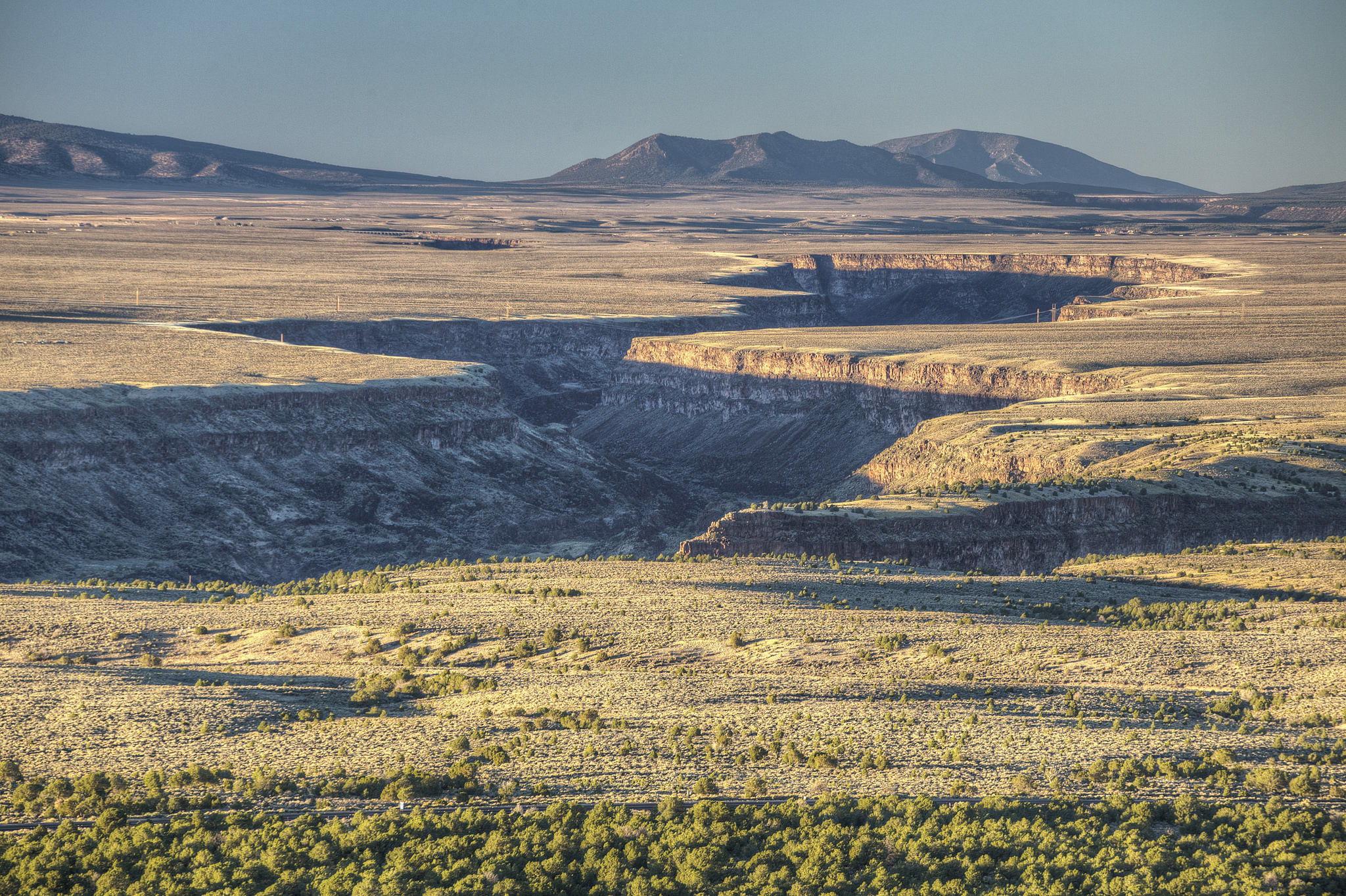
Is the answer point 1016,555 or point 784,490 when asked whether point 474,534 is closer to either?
point 784,490

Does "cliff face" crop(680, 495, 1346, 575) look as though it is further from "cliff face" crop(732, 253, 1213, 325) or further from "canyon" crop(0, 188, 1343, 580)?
"cliff face" crop(732, 253, 1213, 325)

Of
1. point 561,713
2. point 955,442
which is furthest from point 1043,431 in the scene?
point 561,713

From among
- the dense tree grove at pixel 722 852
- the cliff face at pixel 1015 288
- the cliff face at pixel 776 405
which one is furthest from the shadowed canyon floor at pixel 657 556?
the cliff face at pixel 1015 288

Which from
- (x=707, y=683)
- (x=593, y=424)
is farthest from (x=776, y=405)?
(x=707, y=683)

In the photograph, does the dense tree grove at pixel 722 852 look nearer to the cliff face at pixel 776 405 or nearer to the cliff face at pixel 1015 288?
the cliff face at pixel 776 405

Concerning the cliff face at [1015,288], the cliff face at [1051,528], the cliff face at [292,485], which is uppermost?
the cliff face at [1015,288]

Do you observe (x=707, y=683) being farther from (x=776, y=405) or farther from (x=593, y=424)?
(x=593, y=424)
